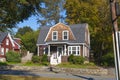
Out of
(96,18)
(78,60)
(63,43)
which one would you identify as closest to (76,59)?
(78,60)

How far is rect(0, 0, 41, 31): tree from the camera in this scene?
16906 millimetres

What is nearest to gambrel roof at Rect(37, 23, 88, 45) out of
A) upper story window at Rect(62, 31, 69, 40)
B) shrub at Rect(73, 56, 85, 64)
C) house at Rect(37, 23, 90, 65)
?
house at Rect(37, 23, 90, 65)

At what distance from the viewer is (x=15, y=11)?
57.9 ft

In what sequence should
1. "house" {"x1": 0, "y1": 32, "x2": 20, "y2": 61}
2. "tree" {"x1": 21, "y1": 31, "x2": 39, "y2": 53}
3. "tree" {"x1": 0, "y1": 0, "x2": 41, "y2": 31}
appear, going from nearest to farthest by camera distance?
"tree" {"x1": 0, "y1": 0, "x2": 41, "y2": 31}
"tree" {"x1": 21, "y1": 31, "x2": 39, "y2": 53}
"house" {"x1": 0, "y1": 32, "x2": 20, "y2": 61}

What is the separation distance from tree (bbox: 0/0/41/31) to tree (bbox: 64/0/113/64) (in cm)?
3743

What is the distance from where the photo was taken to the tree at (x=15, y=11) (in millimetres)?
16906

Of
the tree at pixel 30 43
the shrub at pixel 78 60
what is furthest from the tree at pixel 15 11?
the tree at pixel 30 43

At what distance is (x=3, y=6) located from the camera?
57.6 ft

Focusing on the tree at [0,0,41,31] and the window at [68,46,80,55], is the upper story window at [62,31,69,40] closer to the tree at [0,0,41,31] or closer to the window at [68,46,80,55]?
the window at [68,46,80,55]

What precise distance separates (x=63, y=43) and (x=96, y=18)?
10707mm

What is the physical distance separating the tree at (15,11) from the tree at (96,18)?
37428 mm

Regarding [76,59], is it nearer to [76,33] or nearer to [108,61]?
[108,61]

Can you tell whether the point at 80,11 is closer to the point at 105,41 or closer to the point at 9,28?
the point at 105,41

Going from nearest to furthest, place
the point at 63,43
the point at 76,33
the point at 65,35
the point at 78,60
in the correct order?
the point at 78,60, the point at 63,43, the point at 65,35, the point at 76,33
